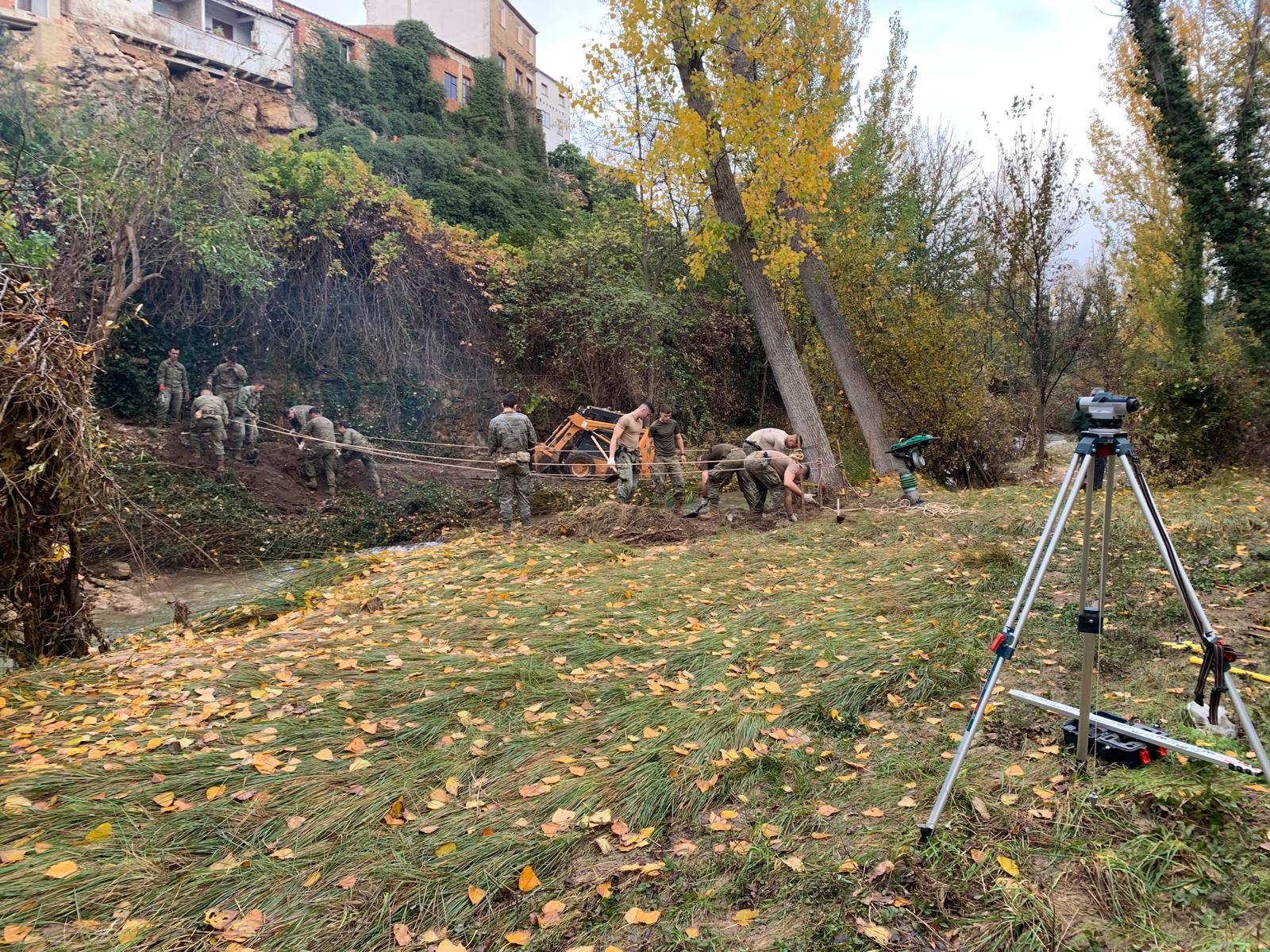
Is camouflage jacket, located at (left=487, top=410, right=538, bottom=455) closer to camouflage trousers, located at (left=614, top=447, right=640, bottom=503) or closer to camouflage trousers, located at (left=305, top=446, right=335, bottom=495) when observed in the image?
camouflage trousers, located at (left=614, top=447, right=640, bottom=503)

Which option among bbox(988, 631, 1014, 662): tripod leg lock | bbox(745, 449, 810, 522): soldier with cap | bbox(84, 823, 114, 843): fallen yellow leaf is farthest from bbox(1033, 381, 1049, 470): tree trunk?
bbox(84, 823, 114, 843): fallen yellow leaf

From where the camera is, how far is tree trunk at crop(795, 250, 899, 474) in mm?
12719

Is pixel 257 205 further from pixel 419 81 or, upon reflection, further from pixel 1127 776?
pixel 1127 776

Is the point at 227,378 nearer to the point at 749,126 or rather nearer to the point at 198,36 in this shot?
the point at 749,126

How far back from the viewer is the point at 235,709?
4.05m

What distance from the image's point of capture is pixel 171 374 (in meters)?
A: 13.5

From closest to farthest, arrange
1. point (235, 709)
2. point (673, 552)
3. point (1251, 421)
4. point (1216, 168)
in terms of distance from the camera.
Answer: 1. point (235, 709)
2. point (673, 552)
3. point (1251, 421)
4. point (1216, 168)

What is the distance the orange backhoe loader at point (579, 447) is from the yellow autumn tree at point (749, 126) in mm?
3440

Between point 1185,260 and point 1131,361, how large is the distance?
417cm

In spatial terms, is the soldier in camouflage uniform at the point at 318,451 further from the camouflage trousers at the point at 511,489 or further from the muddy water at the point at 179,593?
the camouflage trousers at the point at 511,489

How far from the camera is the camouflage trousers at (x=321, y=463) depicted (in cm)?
1295

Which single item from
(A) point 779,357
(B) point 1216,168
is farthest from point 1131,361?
(A) point 779,357

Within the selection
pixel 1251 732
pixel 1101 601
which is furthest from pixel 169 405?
pixel 1251 732

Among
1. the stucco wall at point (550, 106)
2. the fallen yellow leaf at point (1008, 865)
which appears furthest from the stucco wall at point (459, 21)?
the fallen yellow leaf at point (1008, 865)
